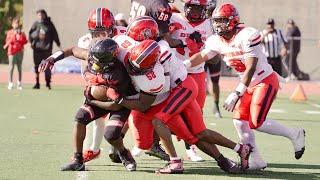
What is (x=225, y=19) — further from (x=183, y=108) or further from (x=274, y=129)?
(x=274, y=129)

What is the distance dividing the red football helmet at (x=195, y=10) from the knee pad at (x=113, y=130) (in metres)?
1.70

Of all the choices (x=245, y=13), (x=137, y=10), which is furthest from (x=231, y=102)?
(x=245, y=13)

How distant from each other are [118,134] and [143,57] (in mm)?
847

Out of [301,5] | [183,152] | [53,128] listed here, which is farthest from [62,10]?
[183,152]

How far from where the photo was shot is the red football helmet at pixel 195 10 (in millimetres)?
8352

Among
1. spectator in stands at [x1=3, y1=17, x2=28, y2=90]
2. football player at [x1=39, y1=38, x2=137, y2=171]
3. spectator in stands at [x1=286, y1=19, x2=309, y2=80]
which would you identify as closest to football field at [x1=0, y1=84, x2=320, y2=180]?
football player at [x1=39, y1=38, x2=137, y2=171]

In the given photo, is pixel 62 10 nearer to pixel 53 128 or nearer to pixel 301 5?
pixel 301 5

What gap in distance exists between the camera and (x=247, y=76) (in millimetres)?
7465

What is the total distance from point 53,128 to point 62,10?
15153mm

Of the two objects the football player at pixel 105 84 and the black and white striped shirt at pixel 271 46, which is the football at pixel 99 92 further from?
the black and white striped shirt at pixel 271 46

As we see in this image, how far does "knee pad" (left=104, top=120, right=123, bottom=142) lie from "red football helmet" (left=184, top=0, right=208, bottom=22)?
1699mm

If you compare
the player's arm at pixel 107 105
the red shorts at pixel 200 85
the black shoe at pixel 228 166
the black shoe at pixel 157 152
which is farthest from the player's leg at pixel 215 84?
the player's arm at pixel 107 105

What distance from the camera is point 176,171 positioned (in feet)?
23.9

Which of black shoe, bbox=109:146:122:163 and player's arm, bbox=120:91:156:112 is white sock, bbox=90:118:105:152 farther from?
player's arm, bbox=120:91:156:112
